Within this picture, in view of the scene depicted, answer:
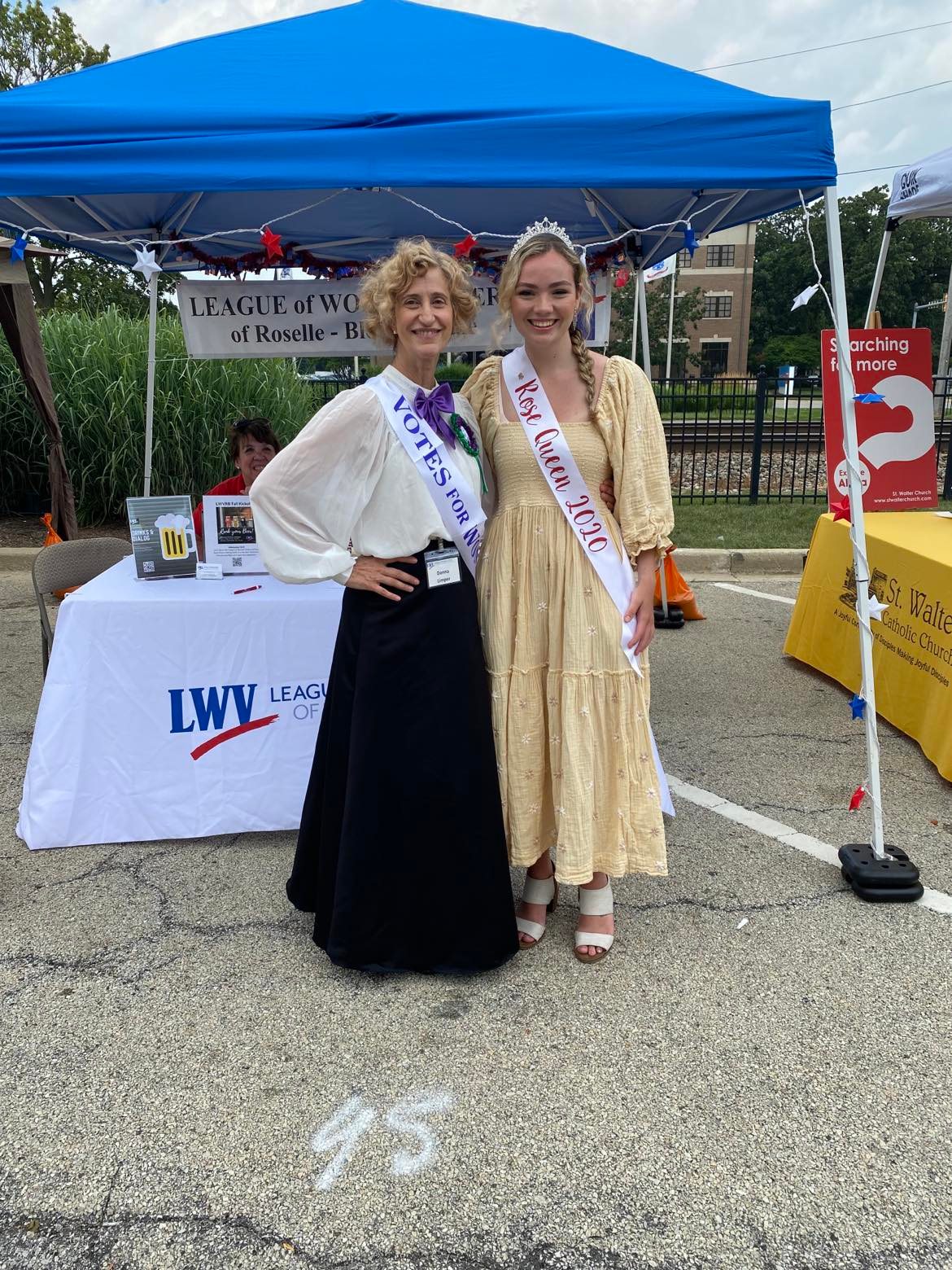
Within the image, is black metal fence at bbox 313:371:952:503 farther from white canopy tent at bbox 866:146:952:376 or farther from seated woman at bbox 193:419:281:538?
seated woman at bbox 193:419:281:538

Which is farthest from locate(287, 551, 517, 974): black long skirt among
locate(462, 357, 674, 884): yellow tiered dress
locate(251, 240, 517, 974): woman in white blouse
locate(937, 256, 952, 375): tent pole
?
locate(937, 256, 952, 375): tent pole

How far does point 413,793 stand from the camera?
2.36 metres

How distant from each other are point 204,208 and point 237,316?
53 cm

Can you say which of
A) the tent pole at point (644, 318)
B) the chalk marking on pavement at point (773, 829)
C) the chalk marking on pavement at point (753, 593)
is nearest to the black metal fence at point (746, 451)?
the chalk marking on pavement at point (753, 593)

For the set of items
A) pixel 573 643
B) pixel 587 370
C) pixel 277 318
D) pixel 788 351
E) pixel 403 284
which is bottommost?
pixel 573 643

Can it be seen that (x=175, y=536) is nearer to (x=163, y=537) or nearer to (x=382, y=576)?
(x=163, y=537)

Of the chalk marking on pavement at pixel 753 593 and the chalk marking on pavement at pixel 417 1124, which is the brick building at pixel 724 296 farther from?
the chalk marking on pavement at pixel 417 1124

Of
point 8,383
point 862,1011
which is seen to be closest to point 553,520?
point 862,1011

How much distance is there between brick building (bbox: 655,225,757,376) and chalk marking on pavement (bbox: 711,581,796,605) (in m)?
57.9

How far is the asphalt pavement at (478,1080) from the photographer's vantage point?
5.64 ft

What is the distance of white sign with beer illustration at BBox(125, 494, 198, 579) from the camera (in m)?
3.34

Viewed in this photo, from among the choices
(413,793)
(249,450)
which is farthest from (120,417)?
(413,793)

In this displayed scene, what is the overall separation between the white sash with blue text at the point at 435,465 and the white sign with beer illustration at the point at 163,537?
1.41 meters

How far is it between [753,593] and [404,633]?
5.47 m
